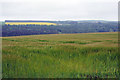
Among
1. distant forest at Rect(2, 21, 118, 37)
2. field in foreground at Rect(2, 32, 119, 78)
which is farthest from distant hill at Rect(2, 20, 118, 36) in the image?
field in foreground at Rect(2, 32, 119, 78)

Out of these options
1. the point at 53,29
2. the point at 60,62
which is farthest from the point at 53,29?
the point at 60,62

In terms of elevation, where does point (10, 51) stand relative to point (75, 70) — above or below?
above

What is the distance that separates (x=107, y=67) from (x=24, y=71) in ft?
10.9

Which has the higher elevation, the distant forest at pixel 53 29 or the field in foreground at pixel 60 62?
the distant forest at pixel 53 29

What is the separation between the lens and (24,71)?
5711 mm

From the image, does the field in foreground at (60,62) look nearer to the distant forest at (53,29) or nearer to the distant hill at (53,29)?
the distant hill at (53,29)

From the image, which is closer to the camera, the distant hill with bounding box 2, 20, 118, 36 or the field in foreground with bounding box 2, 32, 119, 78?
the field in foreground with bounding box 2, 32, 119, 78

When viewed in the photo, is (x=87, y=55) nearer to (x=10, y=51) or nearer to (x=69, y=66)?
(x=69, y=66)

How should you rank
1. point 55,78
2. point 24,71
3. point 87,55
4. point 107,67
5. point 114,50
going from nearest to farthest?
1. point 55,78
2. point 24,71
3. point 107,67
4. point 87,55
5. point 114,50

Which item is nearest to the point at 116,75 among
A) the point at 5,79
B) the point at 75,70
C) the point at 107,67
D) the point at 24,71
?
the point at 107,67

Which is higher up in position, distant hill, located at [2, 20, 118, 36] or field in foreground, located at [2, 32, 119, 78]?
distant hill, located at [2, 20, 118, 36]

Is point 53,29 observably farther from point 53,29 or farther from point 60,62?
point 60,62

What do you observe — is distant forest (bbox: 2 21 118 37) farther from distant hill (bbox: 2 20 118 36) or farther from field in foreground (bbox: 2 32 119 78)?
field in foreground (bbox: 2 32 119 78)

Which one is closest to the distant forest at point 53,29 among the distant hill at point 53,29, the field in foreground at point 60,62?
the distant hill at point 53,29
